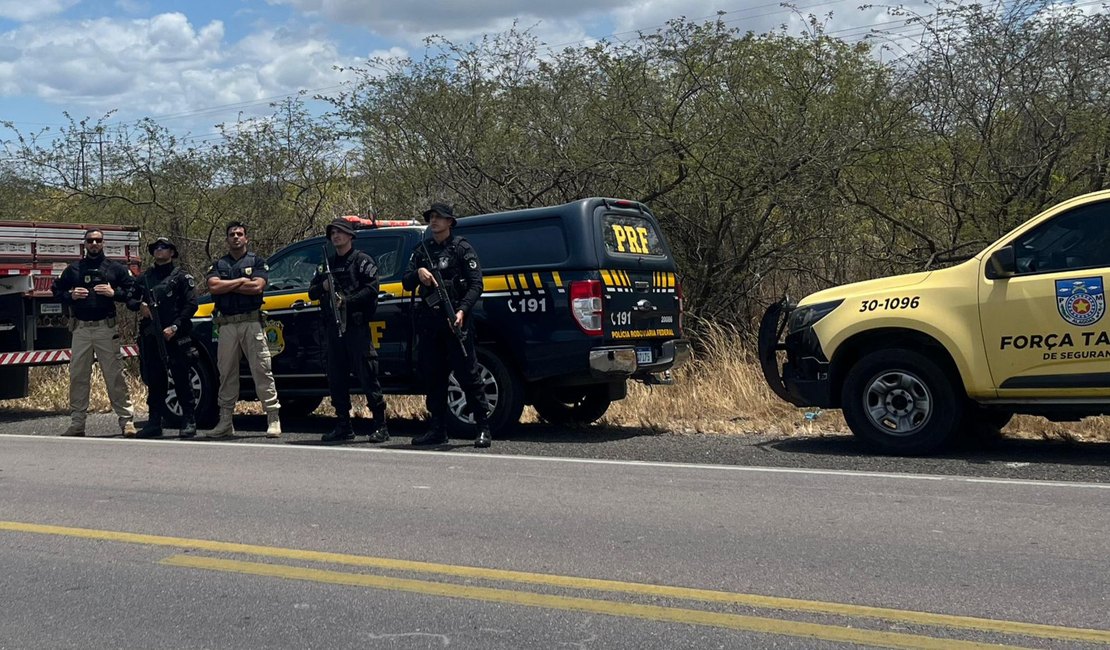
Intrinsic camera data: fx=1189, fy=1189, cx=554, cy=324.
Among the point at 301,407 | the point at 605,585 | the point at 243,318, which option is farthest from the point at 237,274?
the point at 605,585

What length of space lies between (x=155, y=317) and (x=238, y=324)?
859mm

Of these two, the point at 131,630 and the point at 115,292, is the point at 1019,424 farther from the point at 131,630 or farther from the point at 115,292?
the point at 115,292

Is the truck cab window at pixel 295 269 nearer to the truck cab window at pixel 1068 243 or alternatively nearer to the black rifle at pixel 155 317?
the black rifle at pixel 155 317

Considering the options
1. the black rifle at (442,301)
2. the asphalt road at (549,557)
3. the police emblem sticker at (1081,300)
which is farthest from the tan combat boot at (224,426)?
the police emblem sticker at (1081,300)

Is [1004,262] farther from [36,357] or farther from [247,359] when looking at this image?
Answer: [36,357]

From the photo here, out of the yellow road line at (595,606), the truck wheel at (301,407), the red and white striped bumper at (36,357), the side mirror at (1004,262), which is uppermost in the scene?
the side mirror at (1004,262)

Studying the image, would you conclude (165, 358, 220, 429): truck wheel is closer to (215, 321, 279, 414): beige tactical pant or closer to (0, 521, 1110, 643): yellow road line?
(215, 321, 279, 414): beige tactical pant

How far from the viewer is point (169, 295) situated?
11.1 metres

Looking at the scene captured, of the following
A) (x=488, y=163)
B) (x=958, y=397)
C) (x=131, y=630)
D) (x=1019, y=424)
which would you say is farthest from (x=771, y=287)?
(x=131, y=630)

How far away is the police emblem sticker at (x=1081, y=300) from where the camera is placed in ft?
26.5

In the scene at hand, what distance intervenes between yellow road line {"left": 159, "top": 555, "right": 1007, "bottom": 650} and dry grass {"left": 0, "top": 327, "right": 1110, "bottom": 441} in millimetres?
5432

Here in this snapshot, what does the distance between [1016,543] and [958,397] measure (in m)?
2.78

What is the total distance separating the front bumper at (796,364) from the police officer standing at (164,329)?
17.5ft

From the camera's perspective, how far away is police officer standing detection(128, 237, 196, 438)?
11078mm
